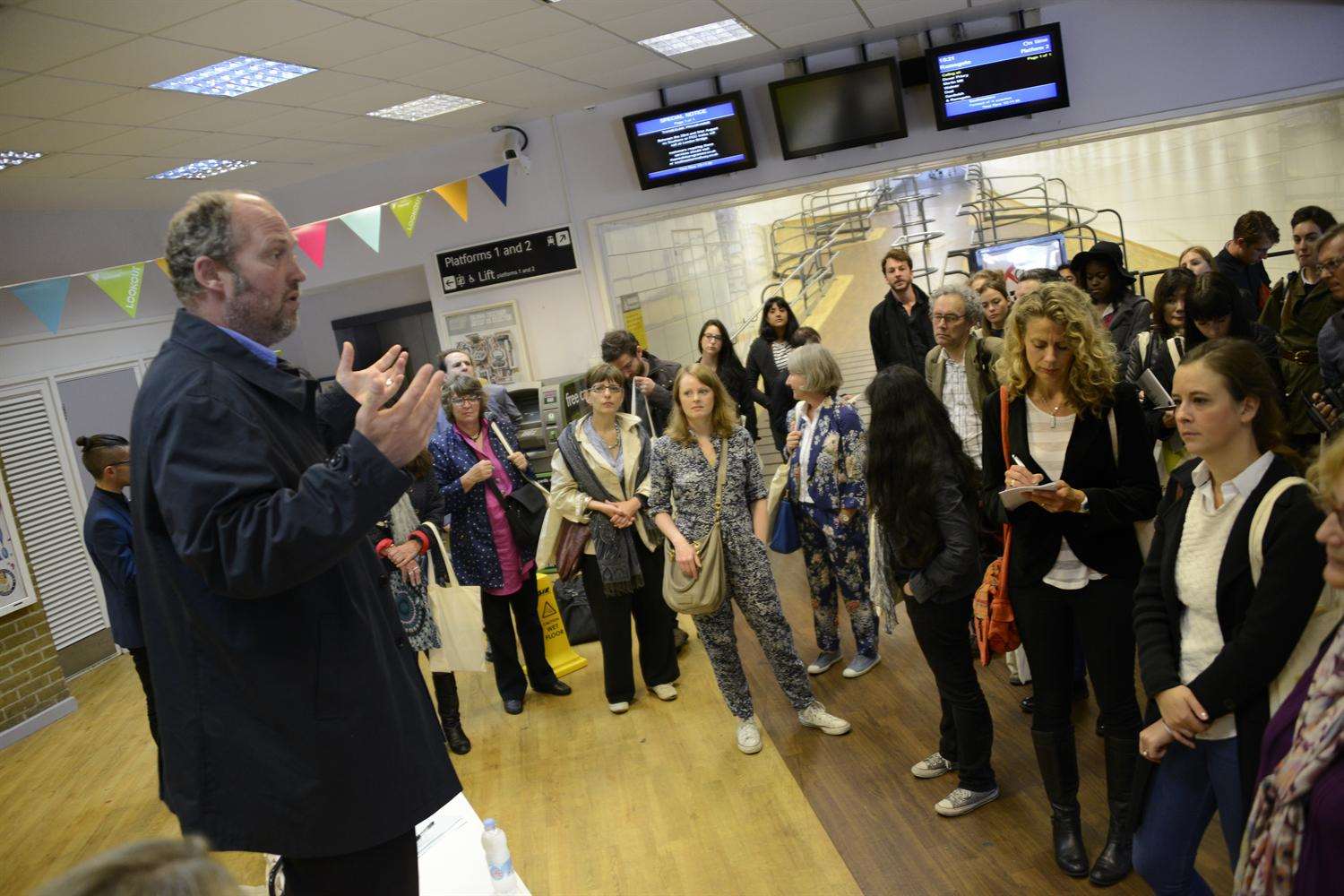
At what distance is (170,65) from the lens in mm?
4973

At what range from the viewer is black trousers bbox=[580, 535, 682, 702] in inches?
189

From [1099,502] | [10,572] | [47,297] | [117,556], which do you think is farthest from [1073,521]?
[47,297]

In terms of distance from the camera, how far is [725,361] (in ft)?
22.0

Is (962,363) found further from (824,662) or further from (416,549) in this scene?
(416,549)

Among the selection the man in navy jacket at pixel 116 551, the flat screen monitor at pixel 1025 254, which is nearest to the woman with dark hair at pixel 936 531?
the man in navy jacket at pixel 116 551

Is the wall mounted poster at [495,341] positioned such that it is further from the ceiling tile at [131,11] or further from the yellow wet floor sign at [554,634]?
the ceiling tile at [131,11]

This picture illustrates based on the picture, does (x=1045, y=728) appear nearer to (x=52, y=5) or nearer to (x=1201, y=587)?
(x=1201, y=587)

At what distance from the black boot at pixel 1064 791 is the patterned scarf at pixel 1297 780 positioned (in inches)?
51.7

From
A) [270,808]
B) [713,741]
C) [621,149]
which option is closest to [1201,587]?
[270,808]

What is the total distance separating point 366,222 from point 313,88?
2021 millimetres

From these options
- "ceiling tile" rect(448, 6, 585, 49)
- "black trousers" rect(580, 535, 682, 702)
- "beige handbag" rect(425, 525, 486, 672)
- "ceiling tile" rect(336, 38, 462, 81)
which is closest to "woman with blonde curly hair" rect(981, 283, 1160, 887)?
"black trousers" rect(580, 535, 682, 702)

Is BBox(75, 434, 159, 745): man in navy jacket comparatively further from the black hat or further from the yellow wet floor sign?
the black hat

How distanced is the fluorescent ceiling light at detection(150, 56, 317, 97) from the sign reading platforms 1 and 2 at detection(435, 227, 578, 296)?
315 centimetres

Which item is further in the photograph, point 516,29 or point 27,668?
point 27,668
